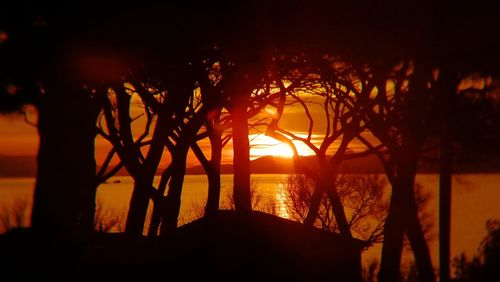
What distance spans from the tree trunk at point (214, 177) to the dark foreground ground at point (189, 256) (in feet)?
11.8

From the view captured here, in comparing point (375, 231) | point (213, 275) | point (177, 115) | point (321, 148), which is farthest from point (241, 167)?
point (375, 231)

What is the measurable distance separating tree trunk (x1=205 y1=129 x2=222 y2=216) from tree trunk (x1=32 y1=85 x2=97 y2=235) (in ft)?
17.1

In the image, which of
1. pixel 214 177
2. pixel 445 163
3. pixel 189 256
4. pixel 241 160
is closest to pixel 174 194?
pixel 214 177

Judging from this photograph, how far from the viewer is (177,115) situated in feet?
52.6

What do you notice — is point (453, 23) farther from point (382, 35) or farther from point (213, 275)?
point (213, 275)

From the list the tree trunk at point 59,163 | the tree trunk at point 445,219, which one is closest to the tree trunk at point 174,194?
the tree trunk at point 59,163


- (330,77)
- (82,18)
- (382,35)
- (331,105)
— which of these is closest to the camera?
(82,18)

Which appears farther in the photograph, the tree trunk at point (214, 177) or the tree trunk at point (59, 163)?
the tree trunk at point (214, 177)

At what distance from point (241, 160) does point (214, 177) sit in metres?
2.93

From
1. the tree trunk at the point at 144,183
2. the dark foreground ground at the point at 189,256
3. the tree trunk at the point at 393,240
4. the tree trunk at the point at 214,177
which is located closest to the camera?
the dark foreground ground at the point at 189,256

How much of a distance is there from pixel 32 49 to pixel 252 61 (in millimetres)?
3663

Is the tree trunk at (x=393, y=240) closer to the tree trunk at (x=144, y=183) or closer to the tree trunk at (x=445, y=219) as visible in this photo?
the tree trunk at (x=445, y=219)

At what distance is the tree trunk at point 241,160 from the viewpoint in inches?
560

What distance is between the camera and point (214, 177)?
687 inches
